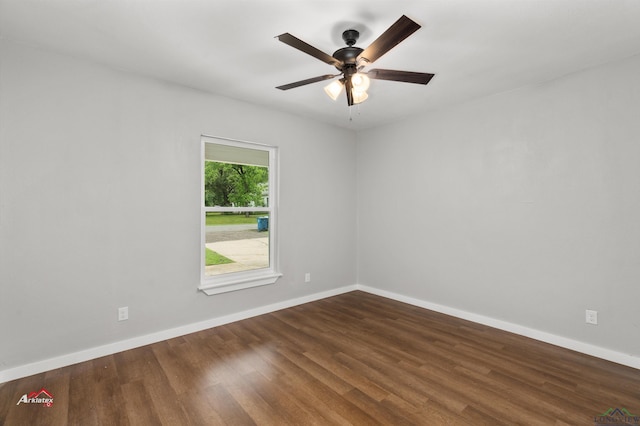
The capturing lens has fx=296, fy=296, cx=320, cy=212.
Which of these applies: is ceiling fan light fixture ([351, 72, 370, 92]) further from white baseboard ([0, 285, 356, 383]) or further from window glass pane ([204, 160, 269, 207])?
white baseboard ([0, 285, 356, 383])

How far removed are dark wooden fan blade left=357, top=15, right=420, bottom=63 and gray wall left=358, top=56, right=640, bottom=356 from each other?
217cm

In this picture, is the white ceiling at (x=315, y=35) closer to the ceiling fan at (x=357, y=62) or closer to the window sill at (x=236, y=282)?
the ceiling fan at (x=357, y=62)

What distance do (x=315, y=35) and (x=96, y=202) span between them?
2396 mm

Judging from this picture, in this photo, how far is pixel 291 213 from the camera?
161 inches

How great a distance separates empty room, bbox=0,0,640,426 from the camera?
6.68 feet

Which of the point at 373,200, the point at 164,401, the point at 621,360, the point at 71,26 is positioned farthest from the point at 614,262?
the point at 71,26

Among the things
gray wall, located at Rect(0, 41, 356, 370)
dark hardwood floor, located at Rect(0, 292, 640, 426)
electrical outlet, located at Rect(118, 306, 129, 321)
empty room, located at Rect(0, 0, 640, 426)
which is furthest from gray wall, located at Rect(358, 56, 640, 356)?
electrical outlet, located at Rect(118, 306, 129, 321)

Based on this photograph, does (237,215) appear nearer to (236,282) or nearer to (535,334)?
(236,282)

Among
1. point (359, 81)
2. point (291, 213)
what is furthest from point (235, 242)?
point (359, 81)

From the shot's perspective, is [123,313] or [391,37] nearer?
[391,37]

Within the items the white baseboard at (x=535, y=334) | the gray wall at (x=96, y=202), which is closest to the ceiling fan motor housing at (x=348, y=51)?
the gray wall at (x=96, y=202)

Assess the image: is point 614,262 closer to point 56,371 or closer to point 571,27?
point 571,27

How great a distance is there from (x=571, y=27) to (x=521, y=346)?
276 cm

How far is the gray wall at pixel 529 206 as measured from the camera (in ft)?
8.58
